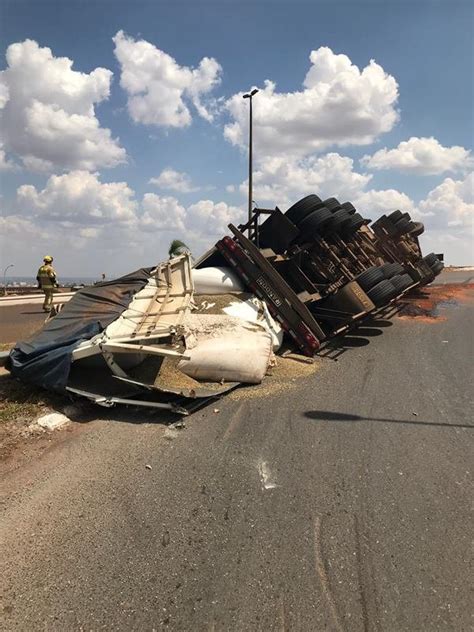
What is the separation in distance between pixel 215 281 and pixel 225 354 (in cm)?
236

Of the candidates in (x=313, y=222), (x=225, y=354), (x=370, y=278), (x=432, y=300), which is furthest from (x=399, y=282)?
(x=432, y=300)

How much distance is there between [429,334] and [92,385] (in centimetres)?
761

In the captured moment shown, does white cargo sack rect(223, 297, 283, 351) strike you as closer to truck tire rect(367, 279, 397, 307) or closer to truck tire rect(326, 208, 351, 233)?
truck tire rect(367, 279, 397, 307)

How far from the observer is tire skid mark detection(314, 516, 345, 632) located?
2.51 meters

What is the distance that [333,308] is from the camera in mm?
9008

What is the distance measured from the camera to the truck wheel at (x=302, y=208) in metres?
9.45

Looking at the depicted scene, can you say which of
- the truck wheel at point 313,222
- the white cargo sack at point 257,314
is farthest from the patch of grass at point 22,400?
the truck wheel at point 313,222

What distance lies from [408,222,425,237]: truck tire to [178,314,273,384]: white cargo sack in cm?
1017

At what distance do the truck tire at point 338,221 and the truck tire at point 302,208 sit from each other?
0.56 m

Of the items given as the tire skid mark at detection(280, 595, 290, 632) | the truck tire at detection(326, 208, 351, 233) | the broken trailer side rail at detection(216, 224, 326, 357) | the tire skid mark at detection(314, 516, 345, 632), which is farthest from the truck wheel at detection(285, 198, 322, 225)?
the tire skid mark at detection(280, 595, 290, 632)

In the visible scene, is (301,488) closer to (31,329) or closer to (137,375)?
(137,375)

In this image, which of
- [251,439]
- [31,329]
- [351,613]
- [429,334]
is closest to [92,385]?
[251,439]

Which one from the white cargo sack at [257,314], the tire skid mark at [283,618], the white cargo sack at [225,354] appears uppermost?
the white cargo sack at [257,314]

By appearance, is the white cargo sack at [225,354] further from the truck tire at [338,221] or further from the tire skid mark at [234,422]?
the truck tire at [338,221]
